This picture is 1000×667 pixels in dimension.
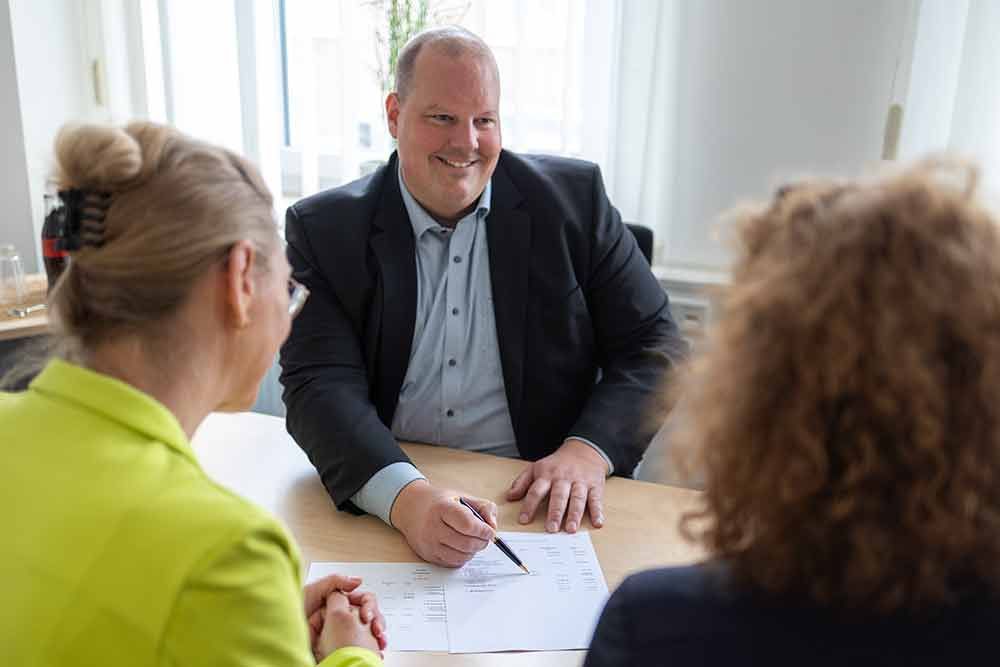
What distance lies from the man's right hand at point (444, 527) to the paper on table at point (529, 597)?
26 millimetres

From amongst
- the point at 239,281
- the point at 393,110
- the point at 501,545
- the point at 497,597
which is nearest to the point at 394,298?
the point at 393,110

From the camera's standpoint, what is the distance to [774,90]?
2381 mm

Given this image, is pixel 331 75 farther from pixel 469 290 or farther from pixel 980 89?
pixel 980 89

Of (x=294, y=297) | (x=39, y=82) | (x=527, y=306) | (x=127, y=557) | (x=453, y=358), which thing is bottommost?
(x=453, y=358)

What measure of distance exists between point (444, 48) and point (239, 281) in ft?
3.52


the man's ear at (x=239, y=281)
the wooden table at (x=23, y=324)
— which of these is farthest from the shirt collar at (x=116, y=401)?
the wooden table at (x=23, y=324)

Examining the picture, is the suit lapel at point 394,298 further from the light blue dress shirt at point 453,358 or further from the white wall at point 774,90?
the white wall at point 774,90

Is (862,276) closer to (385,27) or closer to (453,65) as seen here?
(453,65)

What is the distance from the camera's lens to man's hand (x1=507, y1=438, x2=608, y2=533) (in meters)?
1.46

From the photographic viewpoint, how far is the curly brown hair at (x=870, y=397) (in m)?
0.65

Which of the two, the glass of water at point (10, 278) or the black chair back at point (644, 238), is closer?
the black chair back at point (644, 238)

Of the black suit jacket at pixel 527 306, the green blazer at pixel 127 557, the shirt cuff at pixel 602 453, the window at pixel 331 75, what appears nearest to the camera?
the green blazer at pixel 127 557

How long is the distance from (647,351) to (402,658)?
3.12ft

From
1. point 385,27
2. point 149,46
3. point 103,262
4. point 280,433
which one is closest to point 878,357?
point 103,262
